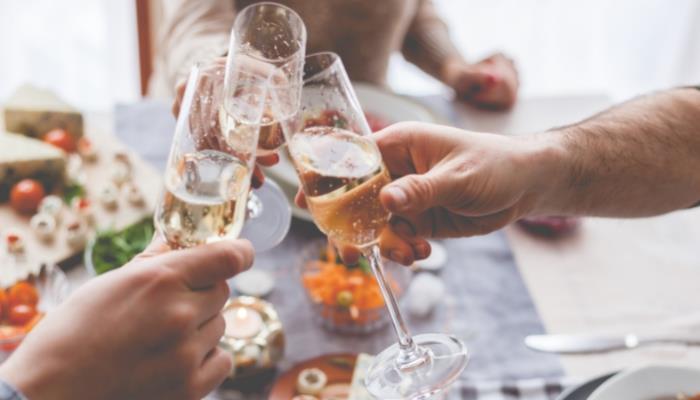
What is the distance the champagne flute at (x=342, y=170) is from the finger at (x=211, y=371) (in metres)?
0.22

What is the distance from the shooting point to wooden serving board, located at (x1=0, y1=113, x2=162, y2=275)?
161 centimetres

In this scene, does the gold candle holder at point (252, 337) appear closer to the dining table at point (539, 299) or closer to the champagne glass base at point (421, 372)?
the dining table at point (539, 299)

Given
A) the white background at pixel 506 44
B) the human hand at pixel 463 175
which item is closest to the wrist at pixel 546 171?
the human hand at pixel 463 175

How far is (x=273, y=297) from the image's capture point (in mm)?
1528

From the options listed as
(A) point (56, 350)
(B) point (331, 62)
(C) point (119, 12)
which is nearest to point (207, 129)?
(B) point (331, 62)

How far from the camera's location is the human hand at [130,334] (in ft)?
2.60

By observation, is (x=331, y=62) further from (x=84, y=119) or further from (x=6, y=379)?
(x=84, y=119)

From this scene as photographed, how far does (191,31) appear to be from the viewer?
6.09 ft

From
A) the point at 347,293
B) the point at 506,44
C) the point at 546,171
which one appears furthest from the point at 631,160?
the point at 506,44

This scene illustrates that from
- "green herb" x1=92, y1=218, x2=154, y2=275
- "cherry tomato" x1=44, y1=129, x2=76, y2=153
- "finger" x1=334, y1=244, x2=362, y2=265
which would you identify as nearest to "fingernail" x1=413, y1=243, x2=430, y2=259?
"finger" x1=334, y1=244, x2=362, y2=265

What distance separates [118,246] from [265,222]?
0.50m

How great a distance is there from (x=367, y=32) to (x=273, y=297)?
890mm

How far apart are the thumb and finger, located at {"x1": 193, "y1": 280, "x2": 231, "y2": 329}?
0.22m

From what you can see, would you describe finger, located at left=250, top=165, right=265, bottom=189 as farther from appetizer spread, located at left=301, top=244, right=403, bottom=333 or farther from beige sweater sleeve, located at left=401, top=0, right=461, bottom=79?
beige sweater sleeve, located at left=401, top=0, right=461, bottom=79
